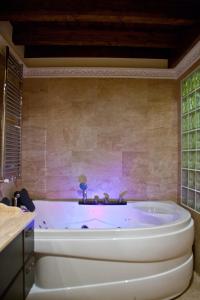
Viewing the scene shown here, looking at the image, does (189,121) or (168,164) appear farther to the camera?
(168,164)

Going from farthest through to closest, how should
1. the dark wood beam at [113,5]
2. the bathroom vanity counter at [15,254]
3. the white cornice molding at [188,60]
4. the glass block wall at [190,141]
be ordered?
the glass block wall at [190,141], the white cornice molding at [188,60], the dark wood beam at [113,5], the bathroom vanity counter at [15,254]

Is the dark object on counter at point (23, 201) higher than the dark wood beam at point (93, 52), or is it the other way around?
the dark wood beam at point (93, 52)

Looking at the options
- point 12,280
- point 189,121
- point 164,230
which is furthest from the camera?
point 189,121

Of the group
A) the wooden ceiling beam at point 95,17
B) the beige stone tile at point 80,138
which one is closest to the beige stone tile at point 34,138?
the beige stone tile at point 80,138

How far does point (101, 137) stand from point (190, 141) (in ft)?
3.37

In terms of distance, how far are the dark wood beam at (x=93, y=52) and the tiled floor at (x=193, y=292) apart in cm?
242

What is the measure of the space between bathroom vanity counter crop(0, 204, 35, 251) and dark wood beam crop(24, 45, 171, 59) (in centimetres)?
193

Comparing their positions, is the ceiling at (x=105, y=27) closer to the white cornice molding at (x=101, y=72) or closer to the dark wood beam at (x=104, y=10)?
the dark wood beam at (x=104, y=10)

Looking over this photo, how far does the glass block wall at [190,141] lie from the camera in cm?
266

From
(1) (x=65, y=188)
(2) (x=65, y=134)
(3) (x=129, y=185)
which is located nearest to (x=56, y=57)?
(2) (x=65, y=134)

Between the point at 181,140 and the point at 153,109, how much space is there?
502 millimetres

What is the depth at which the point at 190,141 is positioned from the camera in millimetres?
2846

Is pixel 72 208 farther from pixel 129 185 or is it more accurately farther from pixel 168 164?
pixel 168 164

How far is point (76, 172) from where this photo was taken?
3168mm
